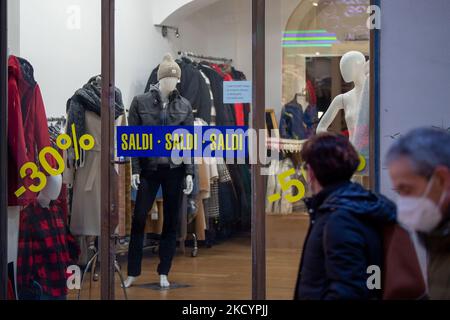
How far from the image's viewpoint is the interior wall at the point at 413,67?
502 centimetres

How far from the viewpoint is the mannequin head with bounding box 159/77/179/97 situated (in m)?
5.68

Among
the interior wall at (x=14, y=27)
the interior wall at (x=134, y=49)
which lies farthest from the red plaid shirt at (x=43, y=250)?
the interior wall at (x=14, y=27)

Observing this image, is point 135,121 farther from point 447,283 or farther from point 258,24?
point 447,283

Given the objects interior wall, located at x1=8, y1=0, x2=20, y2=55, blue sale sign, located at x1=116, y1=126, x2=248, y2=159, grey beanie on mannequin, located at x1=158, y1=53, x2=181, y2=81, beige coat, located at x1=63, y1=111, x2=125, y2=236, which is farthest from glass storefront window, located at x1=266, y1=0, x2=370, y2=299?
interior wall, located at x1=8, y1=0, x2=20, y2=55

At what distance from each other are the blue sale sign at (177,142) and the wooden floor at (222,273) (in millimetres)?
602

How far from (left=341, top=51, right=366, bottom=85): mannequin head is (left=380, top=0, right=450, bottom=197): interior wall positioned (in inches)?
6.3

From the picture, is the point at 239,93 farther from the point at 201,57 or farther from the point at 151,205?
the point at 151,205

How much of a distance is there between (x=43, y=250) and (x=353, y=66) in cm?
251

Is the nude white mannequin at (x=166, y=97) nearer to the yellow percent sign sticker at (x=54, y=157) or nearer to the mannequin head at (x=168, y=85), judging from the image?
the mannequin head at (x=168, y=85)

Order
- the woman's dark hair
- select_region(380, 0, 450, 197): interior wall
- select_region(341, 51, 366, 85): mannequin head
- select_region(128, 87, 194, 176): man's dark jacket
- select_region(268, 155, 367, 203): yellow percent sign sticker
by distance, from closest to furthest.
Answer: the woman's dark hair < select_region(380, 0, 450, 197): interior wall < select_region(341, 51, 366, 85): mannequin head < select_region(268, 155, 367, 203): yellow percent sign sticker < select_region(128, 87, 194, 176): man's dark jacket

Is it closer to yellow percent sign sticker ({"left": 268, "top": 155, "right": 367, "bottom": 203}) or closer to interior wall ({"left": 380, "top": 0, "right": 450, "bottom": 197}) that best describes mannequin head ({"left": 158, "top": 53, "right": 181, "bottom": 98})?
yellow percent sign sticker ({"left": 268, "top": 155, "right": 367, "bottom": 203})

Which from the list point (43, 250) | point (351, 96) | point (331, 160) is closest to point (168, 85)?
point (351, 96)

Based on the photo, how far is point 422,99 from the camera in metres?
5.04

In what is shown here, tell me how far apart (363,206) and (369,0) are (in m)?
2.49
